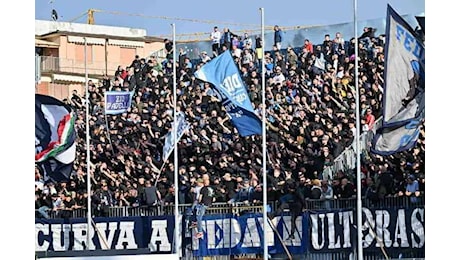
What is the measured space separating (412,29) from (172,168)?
21.4ft

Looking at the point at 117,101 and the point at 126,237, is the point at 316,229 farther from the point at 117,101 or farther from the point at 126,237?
the point at 117,101

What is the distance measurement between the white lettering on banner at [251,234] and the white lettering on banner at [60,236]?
14.1 ft

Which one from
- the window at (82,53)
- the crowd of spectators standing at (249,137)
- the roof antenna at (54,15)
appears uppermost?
the roof antenna at (54,15)

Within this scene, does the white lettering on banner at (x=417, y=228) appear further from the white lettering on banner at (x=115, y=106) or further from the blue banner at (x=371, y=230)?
the white lettering on banner at (x=115, y=106)

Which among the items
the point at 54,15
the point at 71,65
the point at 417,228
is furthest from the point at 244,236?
the point at 54,15

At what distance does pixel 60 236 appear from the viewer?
757 inches

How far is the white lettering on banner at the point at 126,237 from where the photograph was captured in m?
18.2

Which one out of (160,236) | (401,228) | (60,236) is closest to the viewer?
(401,228)

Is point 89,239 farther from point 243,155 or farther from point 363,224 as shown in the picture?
A: point 363,224

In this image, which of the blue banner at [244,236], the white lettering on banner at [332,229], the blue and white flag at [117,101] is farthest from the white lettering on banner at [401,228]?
the blue and white flag at [117,101]

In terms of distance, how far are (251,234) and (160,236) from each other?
82.1 inches

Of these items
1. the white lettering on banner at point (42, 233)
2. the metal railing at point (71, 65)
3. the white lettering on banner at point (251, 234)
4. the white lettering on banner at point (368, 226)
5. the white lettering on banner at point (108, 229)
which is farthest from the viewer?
the metal railing at point (71, 65)

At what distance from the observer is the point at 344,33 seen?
2092 centimetres
